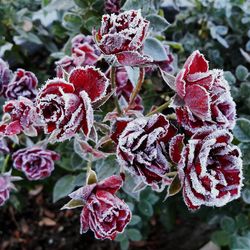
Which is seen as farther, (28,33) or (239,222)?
(28,33)

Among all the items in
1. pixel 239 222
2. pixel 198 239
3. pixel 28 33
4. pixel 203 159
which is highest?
pixel 203 159

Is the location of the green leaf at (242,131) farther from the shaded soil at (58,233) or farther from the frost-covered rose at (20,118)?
the shaded soil at (58,233)

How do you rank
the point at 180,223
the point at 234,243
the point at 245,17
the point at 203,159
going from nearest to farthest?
1. the point at 203,159
2. the point at 234,243
3. the point at 245,17
4. the point at 180,223

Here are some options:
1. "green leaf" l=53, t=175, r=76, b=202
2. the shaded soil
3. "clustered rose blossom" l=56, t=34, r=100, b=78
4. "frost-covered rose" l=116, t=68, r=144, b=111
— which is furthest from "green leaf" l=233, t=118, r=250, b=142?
the shaded soil

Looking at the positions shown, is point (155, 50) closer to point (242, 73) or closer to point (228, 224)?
point (242, 73)

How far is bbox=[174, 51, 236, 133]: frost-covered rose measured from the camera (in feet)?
2.27

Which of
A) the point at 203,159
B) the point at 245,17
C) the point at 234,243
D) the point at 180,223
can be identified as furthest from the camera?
the point at 180,223

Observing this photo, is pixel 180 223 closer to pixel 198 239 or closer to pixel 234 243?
pixel 198 239

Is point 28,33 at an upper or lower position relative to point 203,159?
lower

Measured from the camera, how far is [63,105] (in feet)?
2.19

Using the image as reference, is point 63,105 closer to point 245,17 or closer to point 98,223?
point 98,223

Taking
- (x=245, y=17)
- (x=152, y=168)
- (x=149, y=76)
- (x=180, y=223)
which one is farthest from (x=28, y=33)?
(x=152, y=168)

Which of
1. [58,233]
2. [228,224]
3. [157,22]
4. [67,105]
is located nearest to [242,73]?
[157,22]

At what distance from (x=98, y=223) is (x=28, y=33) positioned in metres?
0.75
